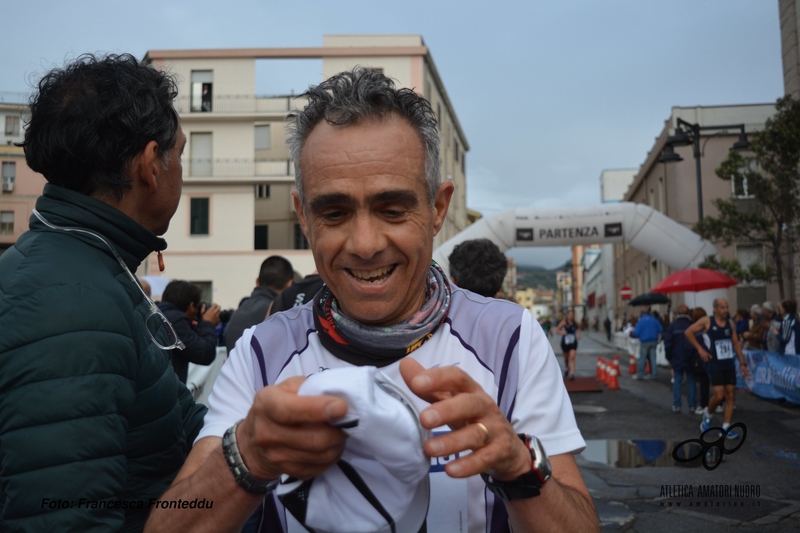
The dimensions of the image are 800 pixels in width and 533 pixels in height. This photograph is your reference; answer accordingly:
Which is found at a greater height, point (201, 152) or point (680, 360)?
point (201, 152)

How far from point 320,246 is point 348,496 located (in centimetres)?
62

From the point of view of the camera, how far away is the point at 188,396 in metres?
2.31

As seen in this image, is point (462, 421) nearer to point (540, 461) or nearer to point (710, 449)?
point (540, 461)

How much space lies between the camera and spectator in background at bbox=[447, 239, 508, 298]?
630 centimetres

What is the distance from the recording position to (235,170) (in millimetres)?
33531

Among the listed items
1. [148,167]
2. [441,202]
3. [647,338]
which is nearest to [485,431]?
[441,202]

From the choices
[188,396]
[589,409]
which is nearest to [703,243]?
[589,409]

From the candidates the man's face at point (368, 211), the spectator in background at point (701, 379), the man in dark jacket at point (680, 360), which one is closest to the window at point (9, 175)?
the man in dark jacket at point (680, 360)

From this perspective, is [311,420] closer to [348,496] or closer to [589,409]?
[348,496]

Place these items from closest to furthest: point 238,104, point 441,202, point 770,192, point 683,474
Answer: point 441,202
point 683,474
point 770,192
point 238,104

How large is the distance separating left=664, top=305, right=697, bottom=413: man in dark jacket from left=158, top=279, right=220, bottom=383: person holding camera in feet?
28.7

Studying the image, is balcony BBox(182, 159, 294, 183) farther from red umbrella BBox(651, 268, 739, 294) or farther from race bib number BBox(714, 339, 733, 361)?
race bib number BBox(714, 339, 733, 361)

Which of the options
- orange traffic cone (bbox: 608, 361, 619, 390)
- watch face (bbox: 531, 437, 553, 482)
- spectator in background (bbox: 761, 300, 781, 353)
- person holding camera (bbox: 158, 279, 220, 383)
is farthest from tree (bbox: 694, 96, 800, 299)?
watch face (bbox: 531, 437, 553, 482)

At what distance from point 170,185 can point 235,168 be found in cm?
3259
